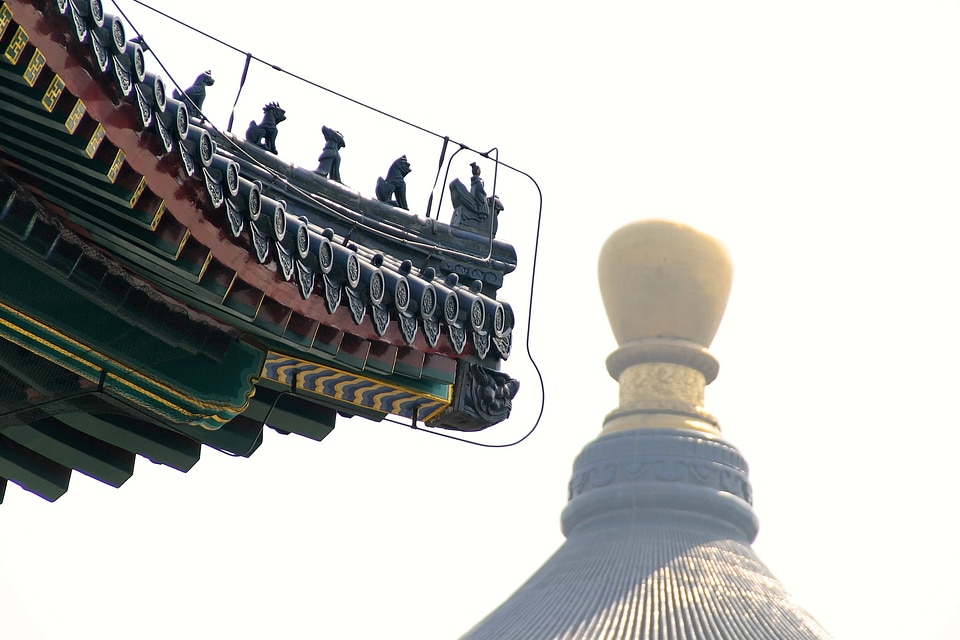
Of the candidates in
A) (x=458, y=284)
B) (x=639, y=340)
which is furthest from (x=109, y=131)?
(x=639, y=340)

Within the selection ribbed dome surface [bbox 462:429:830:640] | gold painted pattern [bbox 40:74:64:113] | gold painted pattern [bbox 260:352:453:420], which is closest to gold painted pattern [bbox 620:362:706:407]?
ribbed dome surface [bbox 462:429:830:640]

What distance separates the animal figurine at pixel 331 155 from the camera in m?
8.64

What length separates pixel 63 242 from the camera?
260 inches

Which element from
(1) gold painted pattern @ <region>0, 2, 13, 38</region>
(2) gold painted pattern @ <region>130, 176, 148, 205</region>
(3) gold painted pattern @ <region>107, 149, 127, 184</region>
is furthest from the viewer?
(2) gold painted pattern @ <region>130, 176, 148, 205</region>

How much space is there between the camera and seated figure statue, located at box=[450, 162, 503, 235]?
8.65 m

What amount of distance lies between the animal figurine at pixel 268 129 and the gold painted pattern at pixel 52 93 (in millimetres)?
2932

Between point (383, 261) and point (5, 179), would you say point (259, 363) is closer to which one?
point (383, 261)

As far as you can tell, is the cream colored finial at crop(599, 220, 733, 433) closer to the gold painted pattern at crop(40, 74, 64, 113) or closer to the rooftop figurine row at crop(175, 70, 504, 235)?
the rooftop figurine row at crop(175, 70, 504, 235)

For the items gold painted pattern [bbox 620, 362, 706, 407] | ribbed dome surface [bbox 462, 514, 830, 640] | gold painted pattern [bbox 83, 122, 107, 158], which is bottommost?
gold painted pattern [bbox 83, 122, 107, 158]

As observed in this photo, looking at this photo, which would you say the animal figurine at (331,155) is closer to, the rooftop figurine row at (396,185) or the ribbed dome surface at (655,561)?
the rooftop figurine row at (396,185)

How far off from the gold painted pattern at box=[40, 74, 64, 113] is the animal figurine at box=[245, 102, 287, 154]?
2.93m

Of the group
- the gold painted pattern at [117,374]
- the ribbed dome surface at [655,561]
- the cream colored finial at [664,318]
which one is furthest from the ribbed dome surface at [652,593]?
the gold painted pattern at [117,374]

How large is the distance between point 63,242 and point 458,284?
223 centimetres

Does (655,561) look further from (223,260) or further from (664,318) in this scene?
(223,260)
